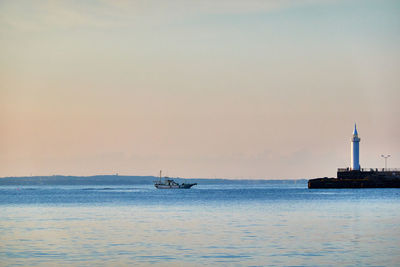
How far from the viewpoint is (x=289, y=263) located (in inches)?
1510

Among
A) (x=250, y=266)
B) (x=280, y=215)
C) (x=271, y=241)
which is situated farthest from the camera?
(x=280, y=215)

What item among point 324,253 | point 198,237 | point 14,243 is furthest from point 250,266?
point 14,243

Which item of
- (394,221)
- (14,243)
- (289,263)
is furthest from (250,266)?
(394,221)

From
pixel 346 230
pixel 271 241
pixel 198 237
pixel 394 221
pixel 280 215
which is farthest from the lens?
pixel 280 215

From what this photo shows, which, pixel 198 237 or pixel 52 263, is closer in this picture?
pixel 52 263

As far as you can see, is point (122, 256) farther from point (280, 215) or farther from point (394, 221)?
point (280, 215)

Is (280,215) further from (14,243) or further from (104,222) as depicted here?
(14,243)

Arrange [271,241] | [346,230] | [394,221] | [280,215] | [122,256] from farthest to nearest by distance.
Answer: [280,215] < [394,221] < [346,230] < [271,241] < [122,256]

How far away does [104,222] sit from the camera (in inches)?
2692

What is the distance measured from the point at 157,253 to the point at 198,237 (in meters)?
9.09

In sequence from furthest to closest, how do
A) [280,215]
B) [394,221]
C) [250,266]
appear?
[280,215], [394,221], [250,266]

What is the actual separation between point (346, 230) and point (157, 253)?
19.4 meters

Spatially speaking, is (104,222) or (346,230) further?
(104,222)

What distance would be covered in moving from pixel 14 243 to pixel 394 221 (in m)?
33.3
